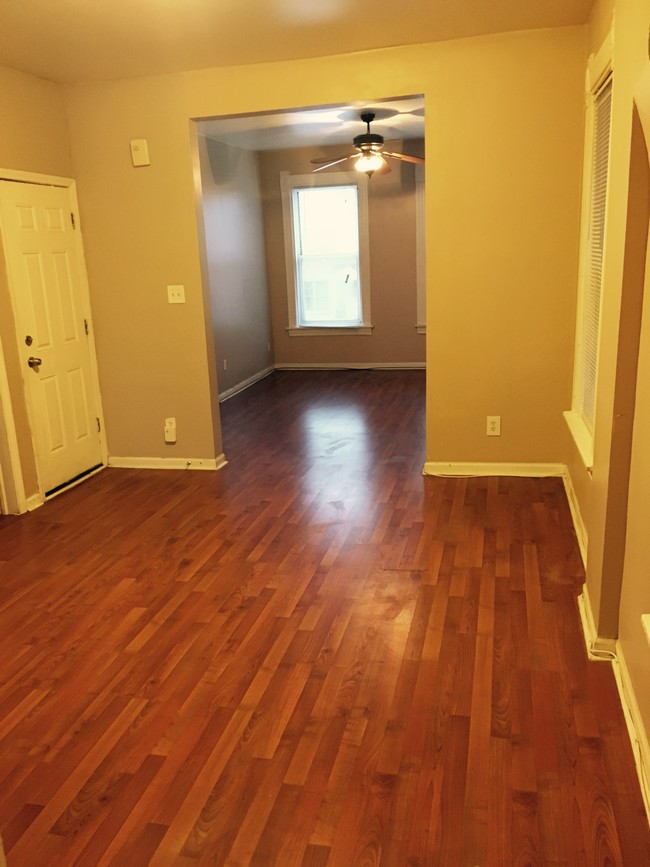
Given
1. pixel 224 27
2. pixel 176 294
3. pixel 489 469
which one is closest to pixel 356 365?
pixel 176 294

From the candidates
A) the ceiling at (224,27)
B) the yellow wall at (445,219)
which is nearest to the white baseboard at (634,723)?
the yellow wall at (445,219)

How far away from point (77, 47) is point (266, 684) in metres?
3.44

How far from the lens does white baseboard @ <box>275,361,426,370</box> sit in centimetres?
846

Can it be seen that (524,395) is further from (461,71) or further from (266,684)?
(266,684)

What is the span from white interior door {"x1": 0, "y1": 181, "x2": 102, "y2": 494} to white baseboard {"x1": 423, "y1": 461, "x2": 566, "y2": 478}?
2407 mm

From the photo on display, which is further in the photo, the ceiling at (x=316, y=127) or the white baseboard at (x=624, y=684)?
the ceiling at (x=316, y=127)

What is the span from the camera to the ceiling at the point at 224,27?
3.28 metres

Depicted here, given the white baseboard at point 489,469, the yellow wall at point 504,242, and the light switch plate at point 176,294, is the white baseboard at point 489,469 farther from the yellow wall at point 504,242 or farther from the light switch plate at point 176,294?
the light switch plate at point 176,294

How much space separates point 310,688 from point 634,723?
104cm

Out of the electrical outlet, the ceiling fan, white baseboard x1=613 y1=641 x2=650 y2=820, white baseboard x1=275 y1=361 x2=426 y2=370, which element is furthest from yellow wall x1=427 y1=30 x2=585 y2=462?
white baseboard x1=275 y1=361 x2=426 y2=370

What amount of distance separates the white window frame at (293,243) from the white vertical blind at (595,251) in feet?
15.2

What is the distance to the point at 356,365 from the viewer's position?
28.3 feet

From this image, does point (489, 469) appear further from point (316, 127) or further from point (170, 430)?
point (316, 127)

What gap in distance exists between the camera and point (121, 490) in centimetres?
466
